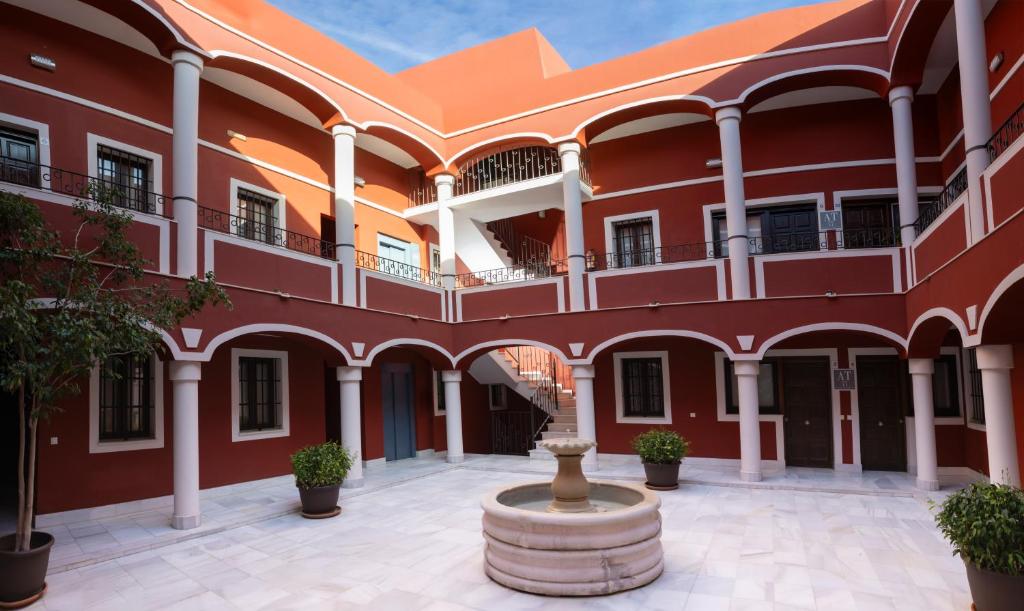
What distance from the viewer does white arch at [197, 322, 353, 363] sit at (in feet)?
28.6

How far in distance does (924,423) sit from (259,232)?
11996 mm

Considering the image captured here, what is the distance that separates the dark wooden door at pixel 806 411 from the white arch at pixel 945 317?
7.50 ft

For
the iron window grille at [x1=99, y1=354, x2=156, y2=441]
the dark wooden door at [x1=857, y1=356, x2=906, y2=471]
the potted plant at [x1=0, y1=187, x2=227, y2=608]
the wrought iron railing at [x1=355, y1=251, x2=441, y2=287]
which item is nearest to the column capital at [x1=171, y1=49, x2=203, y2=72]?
the potted plant at [x1=0, y1=187, x2=227, y2=608]

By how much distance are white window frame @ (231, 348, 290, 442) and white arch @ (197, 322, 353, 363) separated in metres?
1.51

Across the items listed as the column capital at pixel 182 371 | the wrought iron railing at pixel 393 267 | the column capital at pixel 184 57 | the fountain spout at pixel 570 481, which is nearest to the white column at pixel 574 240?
the wrought iron railing at pixel 393 267

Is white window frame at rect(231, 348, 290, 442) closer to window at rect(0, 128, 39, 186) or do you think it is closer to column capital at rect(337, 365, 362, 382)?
column capital at rect(337, 365, 362, 382)

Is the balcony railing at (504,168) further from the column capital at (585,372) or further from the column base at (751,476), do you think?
the column base at (751,476)

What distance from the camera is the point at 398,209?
14891 millimetres

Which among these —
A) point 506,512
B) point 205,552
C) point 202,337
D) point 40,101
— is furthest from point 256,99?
point 506,512

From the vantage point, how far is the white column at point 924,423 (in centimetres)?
982

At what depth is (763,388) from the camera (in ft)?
41.2

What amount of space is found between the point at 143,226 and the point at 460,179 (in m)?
7.83

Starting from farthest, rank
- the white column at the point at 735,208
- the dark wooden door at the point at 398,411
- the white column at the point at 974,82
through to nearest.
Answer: the dark wooden door at the point at 398,411
the white column at the point at 735,208
the white column at the point at 974,82

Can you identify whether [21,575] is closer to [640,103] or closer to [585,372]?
[585,372]
